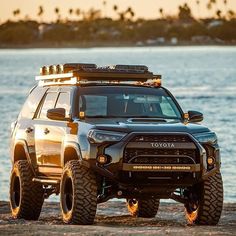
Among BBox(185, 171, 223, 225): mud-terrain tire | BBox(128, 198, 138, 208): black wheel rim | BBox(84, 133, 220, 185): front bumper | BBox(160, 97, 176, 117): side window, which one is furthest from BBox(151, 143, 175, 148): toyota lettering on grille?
BBox(128, 198, 138, 208): black wheel rim

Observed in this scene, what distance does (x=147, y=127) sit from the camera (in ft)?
49.4

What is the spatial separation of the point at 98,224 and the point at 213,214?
1.37 m

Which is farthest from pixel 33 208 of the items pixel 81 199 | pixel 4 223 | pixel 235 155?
pixel 235 155

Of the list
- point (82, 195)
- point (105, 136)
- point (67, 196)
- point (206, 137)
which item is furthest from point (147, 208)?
point (105, 136)

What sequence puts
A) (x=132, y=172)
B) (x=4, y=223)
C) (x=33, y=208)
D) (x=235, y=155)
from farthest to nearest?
1. (x=235, y=155)
2. (x=33, y=208)
3. (x=4, y=223)
4. (x=132, y=172)

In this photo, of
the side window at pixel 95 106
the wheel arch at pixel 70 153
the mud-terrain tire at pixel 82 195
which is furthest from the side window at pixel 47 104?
the mud-terrain tire at pixel 82 195

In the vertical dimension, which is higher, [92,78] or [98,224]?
[92,78]

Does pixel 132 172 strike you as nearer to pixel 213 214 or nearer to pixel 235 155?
pixel 213 214

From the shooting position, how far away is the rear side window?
57.0ft

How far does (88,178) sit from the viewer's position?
49.3ft

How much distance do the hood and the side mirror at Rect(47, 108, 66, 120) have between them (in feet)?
1.82

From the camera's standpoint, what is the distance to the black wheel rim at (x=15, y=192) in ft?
56.9

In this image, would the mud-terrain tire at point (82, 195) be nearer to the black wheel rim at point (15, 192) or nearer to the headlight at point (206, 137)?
the headlight at point (206, 137)

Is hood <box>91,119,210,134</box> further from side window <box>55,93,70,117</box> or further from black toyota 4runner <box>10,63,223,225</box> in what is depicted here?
side window <box>55,93,70,117</box>
